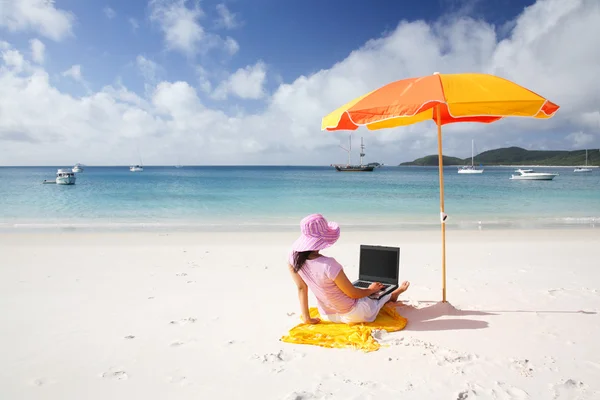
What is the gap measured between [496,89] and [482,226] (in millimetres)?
10933

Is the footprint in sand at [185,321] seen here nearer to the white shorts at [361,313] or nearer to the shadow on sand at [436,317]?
the white shorts at [361,313]

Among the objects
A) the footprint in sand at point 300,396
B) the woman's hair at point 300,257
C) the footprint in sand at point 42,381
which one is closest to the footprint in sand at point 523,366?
the footprint in sand at point 300,396

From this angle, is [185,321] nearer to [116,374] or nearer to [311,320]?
[116,374]

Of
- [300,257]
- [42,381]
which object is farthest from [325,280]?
[42,381]

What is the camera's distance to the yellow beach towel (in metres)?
3.59

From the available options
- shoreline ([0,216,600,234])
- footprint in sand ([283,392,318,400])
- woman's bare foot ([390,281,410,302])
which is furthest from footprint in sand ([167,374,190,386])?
shoreline ([0,216,600,234])

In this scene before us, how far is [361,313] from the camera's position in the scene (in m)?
3.95

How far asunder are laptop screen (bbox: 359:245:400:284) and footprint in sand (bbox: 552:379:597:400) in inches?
73.7

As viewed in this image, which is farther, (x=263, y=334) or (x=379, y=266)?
(x=379, y=266)

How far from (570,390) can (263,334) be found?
259cm

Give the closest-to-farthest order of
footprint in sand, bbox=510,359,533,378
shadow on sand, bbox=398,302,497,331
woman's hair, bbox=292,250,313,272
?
footprint in sand, bbox=510,359,533,378, woman's hair, bbox=292,250,313,272, shadow on sand, bbox=398,302,497,331

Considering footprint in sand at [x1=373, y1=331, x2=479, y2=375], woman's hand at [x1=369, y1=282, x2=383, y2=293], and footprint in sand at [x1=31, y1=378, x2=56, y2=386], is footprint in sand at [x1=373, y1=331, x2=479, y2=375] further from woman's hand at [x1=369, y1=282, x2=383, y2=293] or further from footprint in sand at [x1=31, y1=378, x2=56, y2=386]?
footprint in sand at [x1=31, y1=378, x2=56, y2=386]

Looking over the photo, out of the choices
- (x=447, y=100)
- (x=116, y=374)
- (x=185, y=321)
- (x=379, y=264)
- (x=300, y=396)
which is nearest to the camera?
(x=300, y=396)

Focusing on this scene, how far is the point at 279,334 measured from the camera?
3979 mm
